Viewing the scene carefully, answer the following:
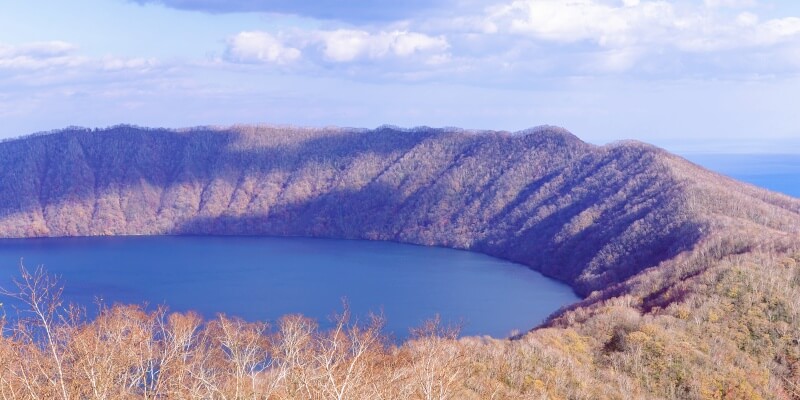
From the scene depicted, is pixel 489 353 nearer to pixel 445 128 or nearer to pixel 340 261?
pixel 340 261

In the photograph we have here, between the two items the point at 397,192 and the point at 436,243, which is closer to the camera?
the point at 436,243

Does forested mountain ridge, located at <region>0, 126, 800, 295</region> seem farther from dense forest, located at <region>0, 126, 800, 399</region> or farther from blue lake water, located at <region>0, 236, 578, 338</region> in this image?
blue lake water, located at <region>0, 236, 578, 338</region>

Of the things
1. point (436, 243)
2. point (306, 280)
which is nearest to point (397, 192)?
point (436, 243)

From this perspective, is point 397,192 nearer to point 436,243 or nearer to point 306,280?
point 436,243

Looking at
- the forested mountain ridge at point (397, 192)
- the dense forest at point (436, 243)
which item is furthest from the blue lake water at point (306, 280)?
the forested mountain ridge at point (397, 192)

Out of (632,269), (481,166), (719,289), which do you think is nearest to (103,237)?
(481,166)

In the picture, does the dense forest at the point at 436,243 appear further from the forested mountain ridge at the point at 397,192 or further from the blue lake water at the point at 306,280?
the blue lake water at the point at 306,280
